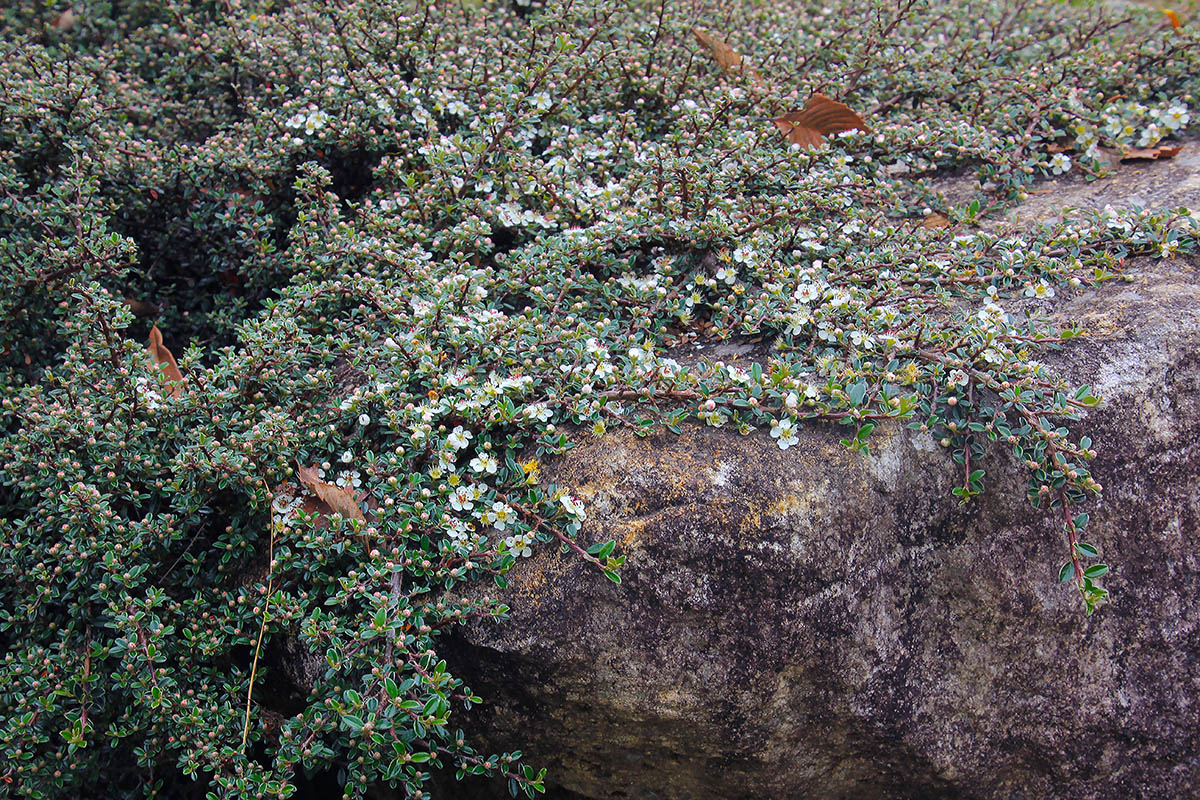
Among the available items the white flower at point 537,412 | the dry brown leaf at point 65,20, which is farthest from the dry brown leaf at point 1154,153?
the dry brown leaf at point 65,20

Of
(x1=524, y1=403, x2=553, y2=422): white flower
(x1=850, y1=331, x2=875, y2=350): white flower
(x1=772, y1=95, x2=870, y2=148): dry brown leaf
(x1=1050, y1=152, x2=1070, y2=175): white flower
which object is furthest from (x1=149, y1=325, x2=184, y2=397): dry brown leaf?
(x1=1050, y1=152, x2=1070, y2=175): white flower

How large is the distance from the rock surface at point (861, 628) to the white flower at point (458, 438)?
0.91ft

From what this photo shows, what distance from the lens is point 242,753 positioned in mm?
2012

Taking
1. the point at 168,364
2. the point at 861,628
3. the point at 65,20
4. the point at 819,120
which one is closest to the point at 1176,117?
the point at 819,120

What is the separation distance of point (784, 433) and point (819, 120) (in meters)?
1.67

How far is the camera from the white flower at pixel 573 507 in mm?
2062

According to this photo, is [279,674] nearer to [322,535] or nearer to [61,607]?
[322,535]

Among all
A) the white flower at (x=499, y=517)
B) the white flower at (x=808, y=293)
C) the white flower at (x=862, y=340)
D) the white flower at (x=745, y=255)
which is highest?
the white flower at (x=745, y=255)

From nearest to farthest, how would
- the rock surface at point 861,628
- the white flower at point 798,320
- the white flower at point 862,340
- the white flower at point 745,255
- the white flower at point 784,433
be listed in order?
the rock surface at point 861,628 → the white flower at point 784,433 → the white flower at point 862,340 → the white flower at point 798,320 → the white flower at point 745,255

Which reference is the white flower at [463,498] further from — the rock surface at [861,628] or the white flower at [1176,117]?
the white flower at [1176,117]

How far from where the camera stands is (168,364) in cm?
264

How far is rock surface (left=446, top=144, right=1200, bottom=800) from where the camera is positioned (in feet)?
6.68

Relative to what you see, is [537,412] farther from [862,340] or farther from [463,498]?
[862,340]

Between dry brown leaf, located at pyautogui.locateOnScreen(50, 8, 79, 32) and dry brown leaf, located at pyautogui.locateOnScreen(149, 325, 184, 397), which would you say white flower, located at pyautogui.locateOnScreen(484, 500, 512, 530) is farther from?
dry brown leaf, located at pyautogui.locateOnScreen(50, 8, 79, 32)
